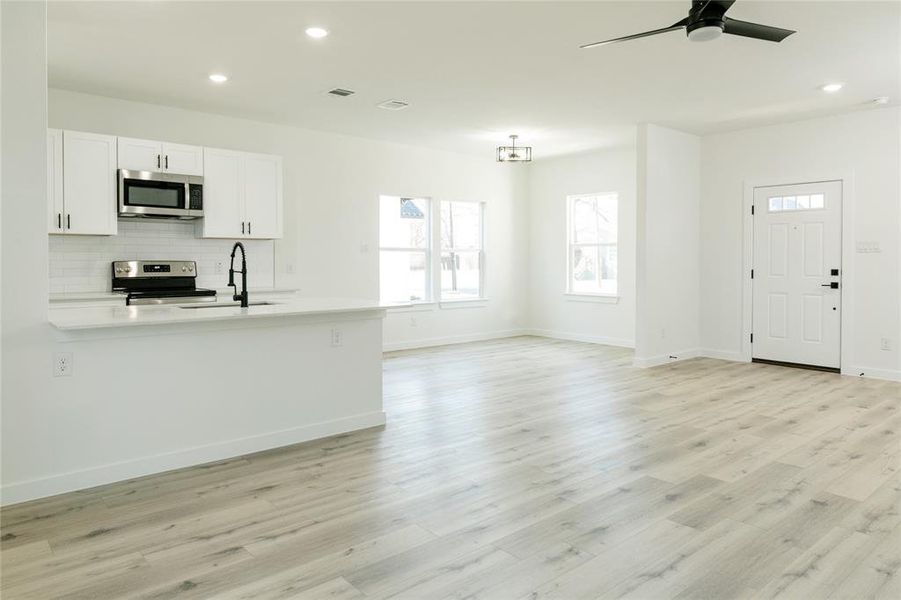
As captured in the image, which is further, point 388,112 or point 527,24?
point 388,112

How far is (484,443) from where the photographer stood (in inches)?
160

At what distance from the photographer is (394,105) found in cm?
601

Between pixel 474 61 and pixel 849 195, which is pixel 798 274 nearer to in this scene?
pixel 849 195

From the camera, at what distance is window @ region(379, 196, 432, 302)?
8219 millimetres

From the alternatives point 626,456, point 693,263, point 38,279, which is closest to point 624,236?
point 693,263

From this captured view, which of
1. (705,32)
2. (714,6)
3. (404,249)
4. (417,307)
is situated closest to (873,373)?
(705,32)

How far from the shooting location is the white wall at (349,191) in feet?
19.9

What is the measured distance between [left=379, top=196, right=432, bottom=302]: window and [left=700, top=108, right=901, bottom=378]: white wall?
3.79 meters

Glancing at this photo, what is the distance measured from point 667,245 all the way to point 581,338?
229 centimetres

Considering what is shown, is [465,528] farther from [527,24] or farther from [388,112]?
[388,112]

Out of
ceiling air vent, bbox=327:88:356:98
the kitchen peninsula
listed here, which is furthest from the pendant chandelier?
the kitchen peninsula

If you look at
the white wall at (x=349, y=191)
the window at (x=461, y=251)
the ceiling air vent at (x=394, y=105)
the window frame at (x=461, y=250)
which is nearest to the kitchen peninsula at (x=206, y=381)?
the ceiling air vent at (x=394, y=105)

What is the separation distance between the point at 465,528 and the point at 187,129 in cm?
522

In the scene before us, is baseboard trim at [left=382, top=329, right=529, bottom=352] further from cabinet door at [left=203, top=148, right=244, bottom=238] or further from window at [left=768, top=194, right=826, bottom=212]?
window at [left=768, top=194, right=826, bottom=212]
